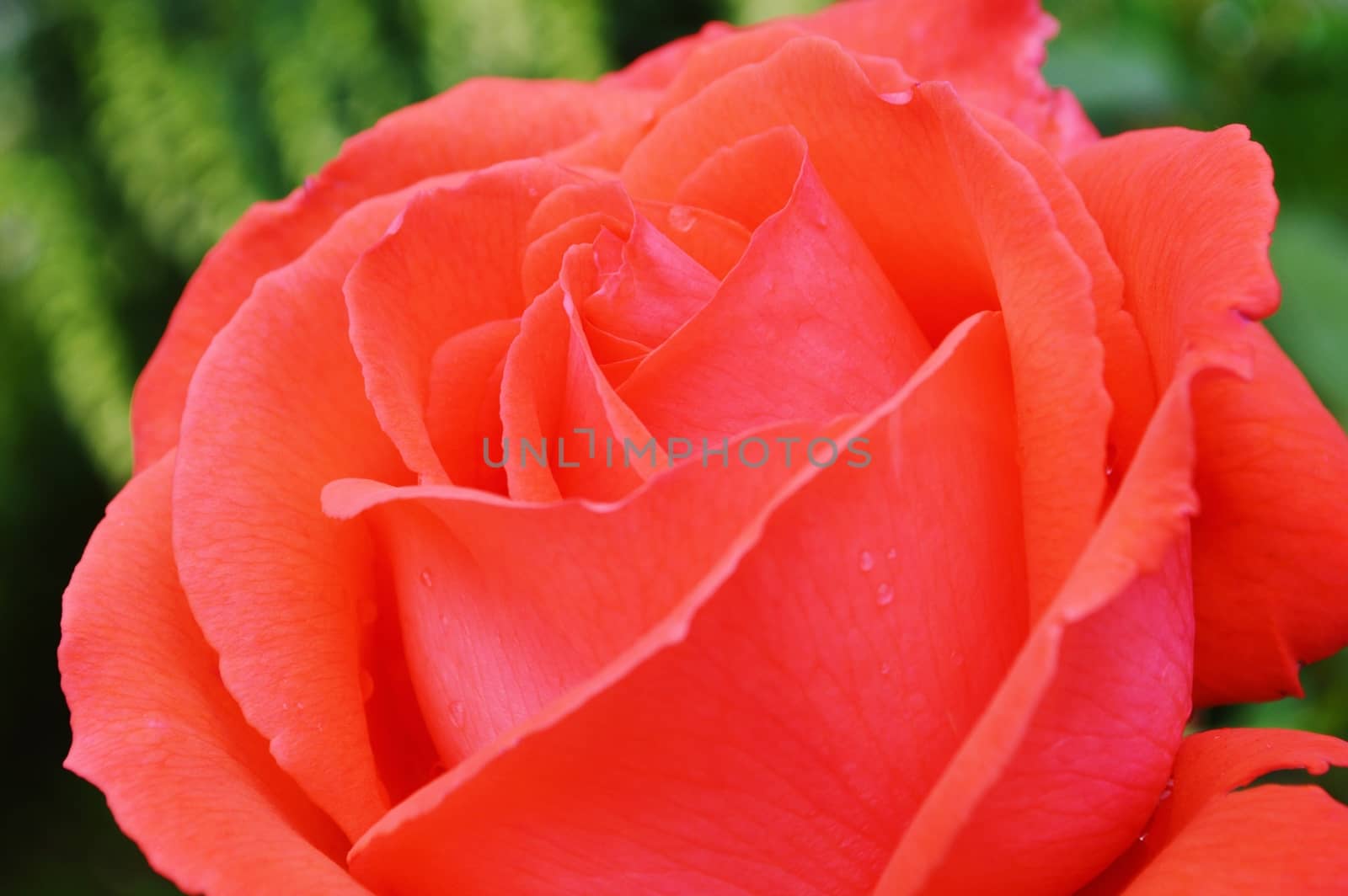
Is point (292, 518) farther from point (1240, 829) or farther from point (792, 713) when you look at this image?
point (1240, 829)

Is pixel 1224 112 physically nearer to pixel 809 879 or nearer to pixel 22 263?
pixel 809 879

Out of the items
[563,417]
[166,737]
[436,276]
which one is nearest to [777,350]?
[563,417]

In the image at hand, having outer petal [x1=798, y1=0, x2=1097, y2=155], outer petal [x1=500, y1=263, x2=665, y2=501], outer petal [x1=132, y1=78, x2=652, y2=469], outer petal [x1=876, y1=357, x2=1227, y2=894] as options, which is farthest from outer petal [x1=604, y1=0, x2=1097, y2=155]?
outer petal [x1=876, y1=357, x2=1227, y2=894]

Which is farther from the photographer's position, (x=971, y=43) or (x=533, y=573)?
(x=971, y=43)

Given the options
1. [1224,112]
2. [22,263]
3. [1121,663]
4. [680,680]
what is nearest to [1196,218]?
[1121,663]

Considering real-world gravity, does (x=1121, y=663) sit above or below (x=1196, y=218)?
below

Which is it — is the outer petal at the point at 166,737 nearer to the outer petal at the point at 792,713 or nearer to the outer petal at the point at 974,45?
the outer petal at the point at 792,713
